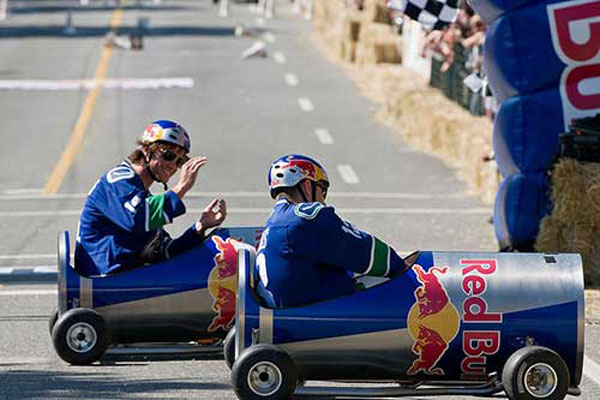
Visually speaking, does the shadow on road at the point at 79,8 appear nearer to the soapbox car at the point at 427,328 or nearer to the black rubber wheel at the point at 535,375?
the soapbox car at the point at 427,328

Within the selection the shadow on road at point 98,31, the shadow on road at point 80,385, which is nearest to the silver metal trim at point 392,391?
the shadow on road at point 80,385

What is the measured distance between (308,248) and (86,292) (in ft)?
6.36

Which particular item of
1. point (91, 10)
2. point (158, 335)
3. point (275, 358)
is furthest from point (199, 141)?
point (91, 10)

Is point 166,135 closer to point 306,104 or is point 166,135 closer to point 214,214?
point 214,214

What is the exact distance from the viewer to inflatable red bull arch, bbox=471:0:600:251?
1352 centimetres

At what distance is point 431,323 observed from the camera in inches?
325

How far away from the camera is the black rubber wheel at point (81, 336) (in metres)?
9.48

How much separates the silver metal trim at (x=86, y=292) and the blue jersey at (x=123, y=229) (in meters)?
0.13

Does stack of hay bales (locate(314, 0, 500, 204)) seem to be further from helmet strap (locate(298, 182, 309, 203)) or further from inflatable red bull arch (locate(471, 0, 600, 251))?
helmet strap (locate(298, 182, 309, 203))

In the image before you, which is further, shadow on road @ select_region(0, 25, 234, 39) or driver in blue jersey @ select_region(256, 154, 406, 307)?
shadow on road @ select_region(0, 25, 234, 39)

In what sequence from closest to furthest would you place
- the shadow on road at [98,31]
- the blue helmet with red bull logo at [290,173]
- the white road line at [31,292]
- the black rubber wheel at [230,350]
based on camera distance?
the blue helmet with red bull logo at [290,173] < the black rubber wheel at [230,350] < the white road line at [31,292] < the shadow on road at [98,31]

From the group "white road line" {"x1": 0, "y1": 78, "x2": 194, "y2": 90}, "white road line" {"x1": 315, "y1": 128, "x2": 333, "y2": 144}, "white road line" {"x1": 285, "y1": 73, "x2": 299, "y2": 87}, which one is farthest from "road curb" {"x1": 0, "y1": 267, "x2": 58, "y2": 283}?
"white road line" {"x1": 285, "y1": 73, "x2": 299, "y2": 87}

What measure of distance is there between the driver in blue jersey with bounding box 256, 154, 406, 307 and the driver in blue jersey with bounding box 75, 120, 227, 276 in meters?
1.18

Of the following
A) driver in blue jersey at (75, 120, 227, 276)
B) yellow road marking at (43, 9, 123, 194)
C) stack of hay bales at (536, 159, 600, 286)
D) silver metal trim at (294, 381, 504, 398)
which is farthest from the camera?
yellow road marking at (43, 9, 123, 194)
